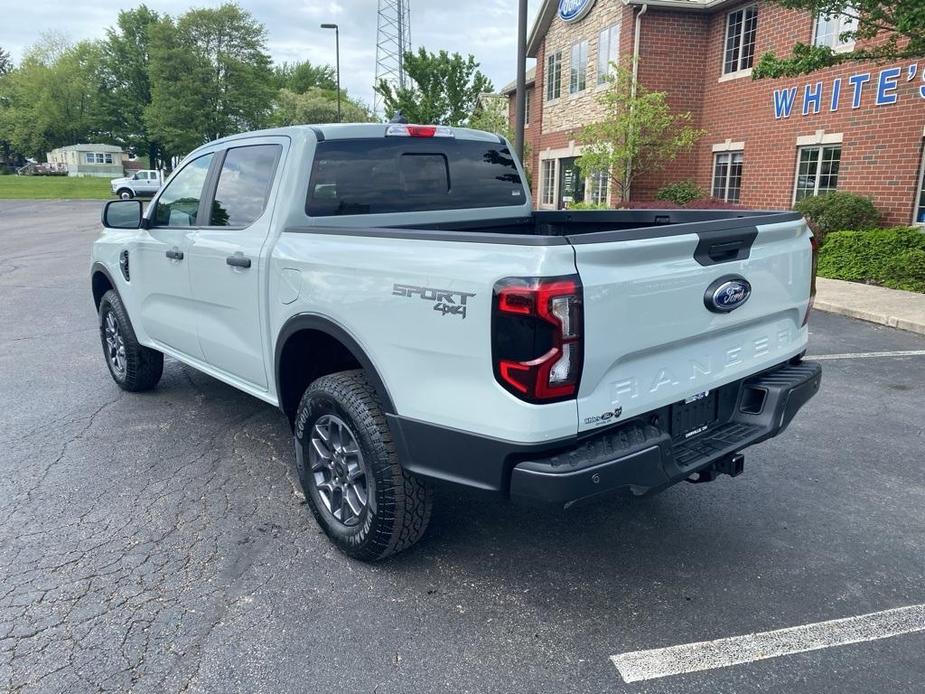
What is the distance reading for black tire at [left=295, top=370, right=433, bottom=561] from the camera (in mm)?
3021

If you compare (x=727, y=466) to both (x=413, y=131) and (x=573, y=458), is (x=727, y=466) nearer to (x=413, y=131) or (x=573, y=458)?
(x=573, y=458)

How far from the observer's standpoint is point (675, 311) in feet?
9.05

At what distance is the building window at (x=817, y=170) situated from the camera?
1395 centimetres

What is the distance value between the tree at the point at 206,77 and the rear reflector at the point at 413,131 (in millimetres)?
59830

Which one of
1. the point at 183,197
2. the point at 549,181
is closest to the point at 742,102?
the point at 549,181

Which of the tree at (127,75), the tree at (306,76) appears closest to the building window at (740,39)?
the tree at (127,75)

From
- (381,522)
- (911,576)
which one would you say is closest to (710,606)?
(911,576)

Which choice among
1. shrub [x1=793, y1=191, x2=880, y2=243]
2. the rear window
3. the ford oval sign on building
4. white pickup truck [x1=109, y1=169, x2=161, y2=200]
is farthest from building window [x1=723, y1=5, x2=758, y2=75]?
white pickup truck [x1=109, y1=169, x2=161, y2=200]

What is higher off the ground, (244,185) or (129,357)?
(244,185)

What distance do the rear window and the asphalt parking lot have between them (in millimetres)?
1662

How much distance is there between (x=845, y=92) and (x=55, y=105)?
80.2m

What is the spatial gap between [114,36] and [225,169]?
78.6 metres

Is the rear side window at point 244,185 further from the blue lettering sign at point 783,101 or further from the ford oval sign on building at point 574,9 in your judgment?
the ford oval sign on building at point 574,9

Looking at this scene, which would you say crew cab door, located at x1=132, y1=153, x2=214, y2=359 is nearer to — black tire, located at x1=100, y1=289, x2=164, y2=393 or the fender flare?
black tire, located at x1=100, y1=289, x2=164, y2=393
